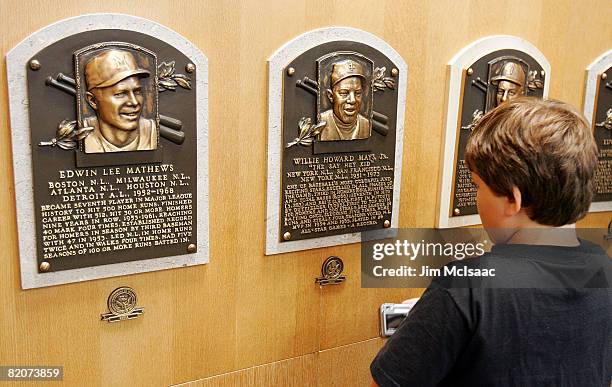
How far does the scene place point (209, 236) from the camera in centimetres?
248

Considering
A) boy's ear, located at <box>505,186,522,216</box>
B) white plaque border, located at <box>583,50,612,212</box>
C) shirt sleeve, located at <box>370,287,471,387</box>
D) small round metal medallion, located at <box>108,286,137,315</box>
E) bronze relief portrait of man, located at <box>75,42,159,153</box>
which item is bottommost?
small round metal medallion, located at <box>108,286,137,315</box>

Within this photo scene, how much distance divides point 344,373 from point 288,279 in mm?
649

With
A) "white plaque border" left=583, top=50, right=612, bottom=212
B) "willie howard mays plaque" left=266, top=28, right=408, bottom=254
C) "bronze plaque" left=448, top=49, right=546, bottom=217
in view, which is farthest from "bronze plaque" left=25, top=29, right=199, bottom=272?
"white plaque border" left=583, top=50, right=612, bottom=212

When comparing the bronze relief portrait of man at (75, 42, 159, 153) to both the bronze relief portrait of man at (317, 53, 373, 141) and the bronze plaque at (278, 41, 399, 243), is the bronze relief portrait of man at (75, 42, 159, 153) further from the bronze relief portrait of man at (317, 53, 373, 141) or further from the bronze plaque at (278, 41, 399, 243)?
the bronze relief portrait of man at (317, 53, 373, 141)

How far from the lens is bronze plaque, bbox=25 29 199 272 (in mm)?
2041

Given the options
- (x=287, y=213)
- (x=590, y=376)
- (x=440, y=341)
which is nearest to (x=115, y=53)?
(x=287, y=213)

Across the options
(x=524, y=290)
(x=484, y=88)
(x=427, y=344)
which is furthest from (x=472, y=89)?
(x=427, y=344)

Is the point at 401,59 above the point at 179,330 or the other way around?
above

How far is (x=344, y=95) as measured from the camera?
257 centimetres

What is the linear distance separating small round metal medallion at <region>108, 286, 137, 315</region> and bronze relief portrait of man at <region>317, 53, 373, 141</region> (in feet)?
3.33

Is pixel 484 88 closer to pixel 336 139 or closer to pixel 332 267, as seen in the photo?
pixel 336 139

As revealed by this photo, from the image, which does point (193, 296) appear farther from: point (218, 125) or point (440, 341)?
point (440, 341)

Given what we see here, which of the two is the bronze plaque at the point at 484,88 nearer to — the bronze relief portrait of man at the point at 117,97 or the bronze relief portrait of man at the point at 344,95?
the bronze relief portrait of man at the point at 344,95

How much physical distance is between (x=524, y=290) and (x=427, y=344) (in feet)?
0.80
